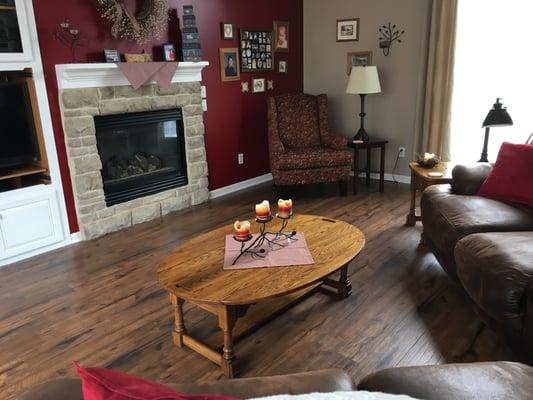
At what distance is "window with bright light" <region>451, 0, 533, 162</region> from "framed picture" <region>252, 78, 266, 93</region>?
82.2 inches

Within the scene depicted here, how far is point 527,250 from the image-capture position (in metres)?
2.06

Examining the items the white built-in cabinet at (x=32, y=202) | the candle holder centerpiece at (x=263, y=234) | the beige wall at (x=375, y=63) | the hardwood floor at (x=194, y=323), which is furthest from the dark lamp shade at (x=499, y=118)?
the white built-in cabinet at (x=32, y=202)

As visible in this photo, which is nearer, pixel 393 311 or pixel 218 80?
pixel 393 311

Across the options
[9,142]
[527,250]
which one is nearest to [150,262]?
[9,142]

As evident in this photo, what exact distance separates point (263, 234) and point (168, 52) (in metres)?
2.37

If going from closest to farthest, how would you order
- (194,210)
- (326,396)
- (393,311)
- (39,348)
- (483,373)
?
(326,396) → (483,373) → (39,348) → (393,311) → (194,210)

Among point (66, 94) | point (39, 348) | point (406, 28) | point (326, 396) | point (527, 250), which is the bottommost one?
point (39, 348)

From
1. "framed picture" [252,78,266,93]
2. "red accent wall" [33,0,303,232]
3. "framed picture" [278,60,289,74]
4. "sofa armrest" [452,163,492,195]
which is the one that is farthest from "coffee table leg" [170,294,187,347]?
"framed picture" [278,60,289,74]

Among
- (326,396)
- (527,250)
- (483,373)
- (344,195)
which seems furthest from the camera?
(344,195)

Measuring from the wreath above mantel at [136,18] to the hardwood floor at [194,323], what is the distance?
1786 mm

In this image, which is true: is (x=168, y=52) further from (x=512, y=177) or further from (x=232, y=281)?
(x=512, y=177)

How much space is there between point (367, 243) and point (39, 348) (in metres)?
2.35

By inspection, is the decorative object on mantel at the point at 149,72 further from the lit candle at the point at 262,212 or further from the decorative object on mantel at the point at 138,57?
the lit candle at the point at 262,212

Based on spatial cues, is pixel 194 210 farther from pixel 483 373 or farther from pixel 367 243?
pixel 483 373
